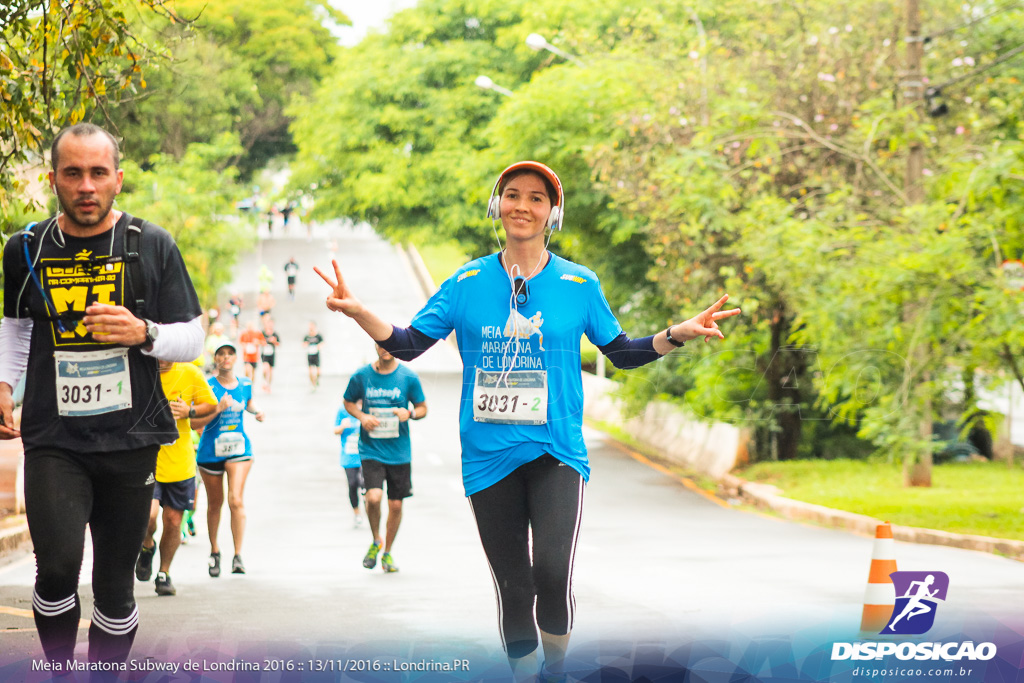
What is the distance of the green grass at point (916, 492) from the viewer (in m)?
13.4

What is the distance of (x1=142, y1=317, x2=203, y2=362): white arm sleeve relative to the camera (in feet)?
14.5

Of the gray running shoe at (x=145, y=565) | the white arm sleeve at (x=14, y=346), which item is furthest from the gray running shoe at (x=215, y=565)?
the white arm sleeve at (x=14, y=346)

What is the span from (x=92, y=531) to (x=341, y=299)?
3.82ft

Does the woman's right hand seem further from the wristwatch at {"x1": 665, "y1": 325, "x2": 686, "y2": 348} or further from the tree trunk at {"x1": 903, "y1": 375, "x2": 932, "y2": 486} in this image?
the tree trunk at {"x1": 903, "y1": 375, "x2": 932, "y2": 486}

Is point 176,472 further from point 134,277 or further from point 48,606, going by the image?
point 134,277

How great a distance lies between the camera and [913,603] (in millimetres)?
5637

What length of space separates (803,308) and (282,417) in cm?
1162

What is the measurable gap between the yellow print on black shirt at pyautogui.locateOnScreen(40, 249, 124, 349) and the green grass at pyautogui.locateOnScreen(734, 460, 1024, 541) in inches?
377

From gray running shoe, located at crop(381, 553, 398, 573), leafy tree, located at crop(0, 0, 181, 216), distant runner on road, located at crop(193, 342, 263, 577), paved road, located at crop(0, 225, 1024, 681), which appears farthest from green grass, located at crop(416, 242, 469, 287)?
leafy tree, located at crop(0, 0, 181, 216)

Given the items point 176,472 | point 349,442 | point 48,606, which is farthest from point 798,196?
point 48,606

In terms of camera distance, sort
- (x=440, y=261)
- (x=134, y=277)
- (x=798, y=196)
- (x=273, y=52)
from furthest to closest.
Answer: (x=440, y=261), (x=273, y=52), (x=798, y=196), (x=134, y=277)

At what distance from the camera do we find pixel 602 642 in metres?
6.60

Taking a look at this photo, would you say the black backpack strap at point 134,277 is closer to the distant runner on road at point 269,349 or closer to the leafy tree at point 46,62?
the leafy tree at point 46,62

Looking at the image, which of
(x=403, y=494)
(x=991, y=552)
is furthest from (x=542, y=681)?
(x=991, y=552)
